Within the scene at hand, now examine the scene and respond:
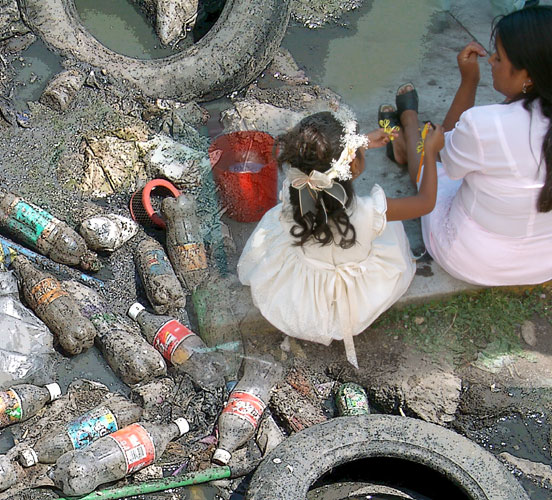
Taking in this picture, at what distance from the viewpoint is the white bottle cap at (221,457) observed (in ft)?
10.9

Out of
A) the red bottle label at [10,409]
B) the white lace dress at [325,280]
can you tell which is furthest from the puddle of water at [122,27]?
the red bottle label at [10,409]

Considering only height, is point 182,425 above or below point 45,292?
below

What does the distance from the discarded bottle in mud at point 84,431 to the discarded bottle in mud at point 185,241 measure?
2.67 feet

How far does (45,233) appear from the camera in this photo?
4152mm

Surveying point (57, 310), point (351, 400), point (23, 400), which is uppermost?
point (57, 310)

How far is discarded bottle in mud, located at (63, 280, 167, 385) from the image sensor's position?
12.1 ft

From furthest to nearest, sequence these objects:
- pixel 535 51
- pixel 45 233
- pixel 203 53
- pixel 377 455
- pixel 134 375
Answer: pixel 203 53 < pixel 45 233 < pixel 134 375 < pixel 535 51 < pixel 377 455

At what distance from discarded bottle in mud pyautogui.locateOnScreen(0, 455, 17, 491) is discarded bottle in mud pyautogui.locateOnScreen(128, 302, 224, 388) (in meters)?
0.89

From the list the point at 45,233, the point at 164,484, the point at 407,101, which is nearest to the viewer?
the point at 164,484

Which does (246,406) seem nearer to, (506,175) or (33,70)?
(506,175)

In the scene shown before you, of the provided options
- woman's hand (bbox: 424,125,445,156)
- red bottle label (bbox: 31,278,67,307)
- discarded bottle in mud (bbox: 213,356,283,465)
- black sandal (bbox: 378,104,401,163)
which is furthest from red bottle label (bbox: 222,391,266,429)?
black sandal (bbox: 378,104,401,163)

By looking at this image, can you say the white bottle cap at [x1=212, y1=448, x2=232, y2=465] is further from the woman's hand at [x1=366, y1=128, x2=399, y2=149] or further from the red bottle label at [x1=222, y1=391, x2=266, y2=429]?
the woman's hand at [x1=366, y1=128, x2=399, y2=149]

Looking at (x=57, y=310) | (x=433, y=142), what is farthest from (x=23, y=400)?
(x=433, y=142)

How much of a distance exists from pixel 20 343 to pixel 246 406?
1.19 m
